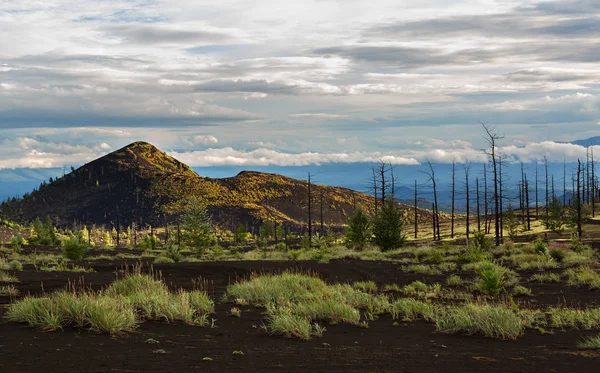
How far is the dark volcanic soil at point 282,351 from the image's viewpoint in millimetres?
8867

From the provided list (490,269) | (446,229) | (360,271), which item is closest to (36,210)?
(446,229)

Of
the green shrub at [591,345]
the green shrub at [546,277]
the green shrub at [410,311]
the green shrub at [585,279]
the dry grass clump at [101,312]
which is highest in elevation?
the dry grass clump at [101,312]

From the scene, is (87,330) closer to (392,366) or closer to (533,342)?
(392,366)

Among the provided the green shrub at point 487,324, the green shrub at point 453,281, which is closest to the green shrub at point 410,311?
the green shrub at point 487,324

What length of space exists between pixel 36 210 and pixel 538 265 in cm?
17847

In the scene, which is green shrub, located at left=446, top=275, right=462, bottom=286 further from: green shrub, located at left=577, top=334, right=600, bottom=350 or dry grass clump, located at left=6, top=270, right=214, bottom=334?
dry grass clump, located at left=6, top=270, right=214, bottom=334

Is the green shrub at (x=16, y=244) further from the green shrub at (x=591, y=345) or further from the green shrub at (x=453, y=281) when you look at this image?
the green shrub at (x=591, y=345)

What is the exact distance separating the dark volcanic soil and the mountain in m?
140

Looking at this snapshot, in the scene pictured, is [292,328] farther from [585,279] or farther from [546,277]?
[546,277]

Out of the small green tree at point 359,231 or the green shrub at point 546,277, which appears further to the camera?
the small green tree at point 359,231

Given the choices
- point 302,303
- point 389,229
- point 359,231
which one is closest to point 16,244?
point 359,231

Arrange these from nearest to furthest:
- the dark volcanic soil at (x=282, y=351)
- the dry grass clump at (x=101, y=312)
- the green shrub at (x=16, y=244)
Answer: the dark volcanic soil at (x=282, y=351) → the dry grass clump at (x=101, y=312) → the green shrub at (x=16, y=244)

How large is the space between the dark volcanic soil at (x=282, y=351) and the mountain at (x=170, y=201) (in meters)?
140

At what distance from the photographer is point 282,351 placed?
1012 cm
